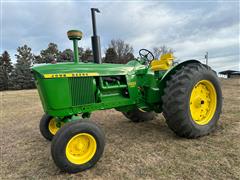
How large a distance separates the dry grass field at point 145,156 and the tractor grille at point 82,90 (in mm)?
883

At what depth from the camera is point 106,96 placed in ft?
10.9

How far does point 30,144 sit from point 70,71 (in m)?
1.77

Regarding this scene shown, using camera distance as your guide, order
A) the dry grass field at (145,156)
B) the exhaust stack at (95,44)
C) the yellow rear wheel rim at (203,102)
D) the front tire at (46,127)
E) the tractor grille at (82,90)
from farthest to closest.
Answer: the exhaust stack at (95,44)
the front tire at (46,127)
the yellow rear wheel rim at (203,102)
the tractor grille at (82,90)
the dry grass field at (145,156)

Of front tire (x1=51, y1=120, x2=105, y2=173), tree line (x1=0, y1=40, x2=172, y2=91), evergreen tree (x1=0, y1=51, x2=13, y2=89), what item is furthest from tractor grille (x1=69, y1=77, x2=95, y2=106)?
evergreen tree (x1=0, y1=51, x2=13, y2=89)

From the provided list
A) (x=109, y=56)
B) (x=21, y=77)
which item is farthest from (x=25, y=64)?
(x=109, y=56)

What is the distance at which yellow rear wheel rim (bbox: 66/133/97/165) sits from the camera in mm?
2506

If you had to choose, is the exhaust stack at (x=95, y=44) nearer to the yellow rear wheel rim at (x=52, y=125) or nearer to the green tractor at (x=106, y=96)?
the green tractor at (x=106, y=96)

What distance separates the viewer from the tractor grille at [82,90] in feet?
9.60

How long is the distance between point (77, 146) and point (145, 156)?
0.98m

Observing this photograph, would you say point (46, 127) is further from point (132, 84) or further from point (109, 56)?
point (109, 56)

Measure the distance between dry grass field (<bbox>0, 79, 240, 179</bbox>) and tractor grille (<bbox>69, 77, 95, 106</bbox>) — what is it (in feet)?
2.90

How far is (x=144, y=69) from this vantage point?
3.72 meters

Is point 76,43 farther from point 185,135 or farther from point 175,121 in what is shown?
point 185,135

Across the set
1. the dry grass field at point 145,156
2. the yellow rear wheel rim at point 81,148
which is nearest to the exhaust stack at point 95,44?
the dry grass field at point 145,156
